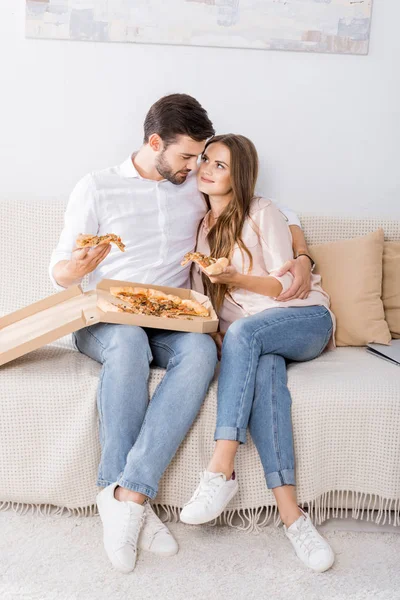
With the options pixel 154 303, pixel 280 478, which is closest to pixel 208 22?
pixel 154 303

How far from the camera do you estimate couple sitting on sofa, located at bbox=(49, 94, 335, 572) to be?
1789 millimetres

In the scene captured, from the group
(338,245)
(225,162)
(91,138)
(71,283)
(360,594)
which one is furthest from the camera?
(91,138)

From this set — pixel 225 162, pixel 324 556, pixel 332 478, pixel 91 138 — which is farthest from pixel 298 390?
pixel 91 138

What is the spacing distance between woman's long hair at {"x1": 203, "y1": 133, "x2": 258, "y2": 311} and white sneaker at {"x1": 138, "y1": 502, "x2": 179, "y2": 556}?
28.5 inches

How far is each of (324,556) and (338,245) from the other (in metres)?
1.11

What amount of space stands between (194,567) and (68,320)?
0.70 metres

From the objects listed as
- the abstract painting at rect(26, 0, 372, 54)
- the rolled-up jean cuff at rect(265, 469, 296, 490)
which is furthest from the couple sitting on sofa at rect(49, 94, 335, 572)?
the abstract painting at rect(26, 0, 372, 54)

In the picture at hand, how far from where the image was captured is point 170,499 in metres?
1.94

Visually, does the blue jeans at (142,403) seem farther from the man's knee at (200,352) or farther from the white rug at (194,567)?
the white rug at (194,567)

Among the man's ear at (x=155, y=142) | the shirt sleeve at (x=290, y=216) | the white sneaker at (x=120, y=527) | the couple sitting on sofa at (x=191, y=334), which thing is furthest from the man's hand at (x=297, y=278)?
the white sneaker at (x=120, y=527)

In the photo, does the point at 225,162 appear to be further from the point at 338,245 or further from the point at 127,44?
the point at 127,44

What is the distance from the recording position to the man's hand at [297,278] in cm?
218

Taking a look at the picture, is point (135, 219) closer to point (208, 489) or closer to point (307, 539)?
point (208, 489)

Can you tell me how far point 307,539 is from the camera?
1.78 meters
